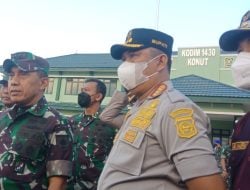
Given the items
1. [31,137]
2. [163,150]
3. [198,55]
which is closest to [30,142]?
[31,137]

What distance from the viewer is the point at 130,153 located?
6.67 ft

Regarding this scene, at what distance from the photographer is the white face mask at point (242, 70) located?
214 centimetres

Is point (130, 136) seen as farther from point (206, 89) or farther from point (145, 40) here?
point (206, 89)

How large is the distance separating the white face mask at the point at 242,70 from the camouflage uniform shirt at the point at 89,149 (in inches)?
101

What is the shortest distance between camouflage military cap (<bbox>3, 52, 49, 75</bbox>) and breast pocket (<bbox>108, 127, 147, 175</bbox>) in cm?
128

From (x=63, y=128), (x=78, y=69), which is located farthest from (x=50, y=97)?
(x=63, y=128)

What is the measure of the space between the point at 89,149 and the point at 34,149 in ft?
5.72

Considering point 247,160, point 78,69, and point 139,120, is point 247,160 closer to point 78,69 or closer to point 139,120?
point 139,120

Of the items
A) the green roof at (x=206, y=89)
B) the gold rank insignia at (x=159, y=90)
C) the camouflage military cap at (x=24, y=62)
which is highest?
the camouflage military cap at (x=24, y=62)

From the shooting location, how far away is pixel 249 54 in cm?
219

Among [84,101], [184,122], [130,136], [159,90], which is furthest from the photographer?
[84,101]

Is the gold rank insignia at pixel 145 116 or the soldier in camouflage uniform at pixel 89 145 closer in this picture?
the gold rank insignia at pixel 145 116

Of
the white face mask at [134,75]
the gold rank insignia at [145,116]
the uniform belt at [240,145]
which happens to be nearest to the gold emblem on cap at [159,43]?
the white face mask at [134,75]

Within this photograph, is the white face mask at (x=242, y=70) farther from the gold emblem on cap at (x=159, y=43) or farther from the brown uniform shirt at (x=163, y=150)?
the gold emblem on cap at (x=159, y=43)
